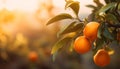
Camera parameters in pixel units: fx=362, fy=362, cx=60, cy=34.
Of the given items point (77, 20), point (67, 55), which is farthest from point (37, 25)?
point (77, 20)

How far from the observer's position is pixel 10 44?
298 cm

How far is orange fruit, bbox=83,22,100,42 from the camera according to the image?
93 centimetres

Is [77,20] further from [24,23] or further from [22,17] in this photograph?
[24,23]

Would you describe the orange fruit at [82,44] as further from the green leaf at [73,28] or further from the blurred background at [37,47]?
the blurred background at [37,47]

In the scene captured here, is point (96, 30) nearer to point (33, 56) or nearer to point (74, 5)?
point (74, 5)

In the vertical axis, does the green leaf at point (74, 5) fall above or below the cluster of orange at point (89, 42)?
above

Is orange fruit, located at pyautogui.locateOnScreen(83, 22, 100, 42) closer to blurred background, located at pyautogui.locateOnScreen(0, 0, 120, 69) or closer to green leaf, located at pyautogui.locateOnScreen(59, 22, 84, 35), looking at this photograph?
green leaf, located at pyautogui.locateOnScreen(59, 22, 84, 35)

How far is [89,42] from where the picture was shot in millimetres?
996

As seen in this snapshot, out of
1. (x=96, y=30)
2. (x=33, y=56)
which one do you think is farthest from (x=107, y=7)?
(x=33, y=56)

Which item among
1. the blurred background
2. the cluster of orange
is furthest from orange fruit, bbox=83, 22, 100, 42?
the blurred background

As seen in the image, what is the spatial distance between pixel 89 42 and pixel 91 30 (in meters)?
0.07

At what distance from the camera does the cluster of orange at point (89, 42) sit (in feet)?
3.08

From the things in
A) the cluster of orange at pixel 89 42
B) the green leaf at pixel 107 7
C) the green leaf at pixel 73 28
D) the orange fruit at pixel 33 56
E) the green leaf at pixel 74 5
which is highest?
the orange fruit at pixel 33 56

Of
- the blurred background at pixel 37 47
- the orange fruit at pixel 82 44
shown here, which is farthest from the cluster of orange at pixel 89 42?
the blurred background at pixel 37 47
